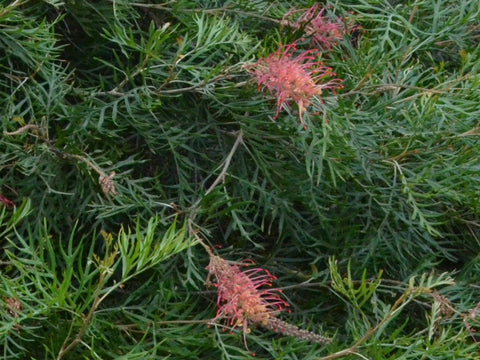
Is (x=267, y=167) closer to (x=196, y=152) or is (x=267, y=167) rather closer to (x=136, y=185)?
(x=196, y=152)

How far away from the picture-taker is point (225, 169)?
1.43m

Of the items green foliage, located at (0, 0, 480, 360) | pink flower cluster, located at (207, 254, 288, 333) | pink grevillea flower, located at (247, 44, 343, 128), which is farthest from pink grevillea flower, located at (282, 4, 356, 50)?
pink flower cluster, located at (207, 254, 288, 333)

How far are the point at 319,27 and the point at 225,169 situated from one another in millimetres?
359

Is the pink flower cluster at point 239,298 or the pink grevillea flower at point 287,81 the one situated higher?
the pink grevillea flower at point 287,81

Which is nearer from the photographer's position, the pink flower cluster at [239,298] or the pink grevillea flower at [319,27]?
the pink flower cluster at [239,298]

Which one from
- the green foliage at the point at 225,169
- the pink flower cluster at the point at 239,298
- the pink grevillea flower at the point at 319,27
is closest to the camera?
the pink flower cluster at the point at 239,298

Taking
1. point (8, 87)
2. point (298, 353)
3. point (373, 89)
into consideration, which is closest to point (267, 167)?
point (373, 89)

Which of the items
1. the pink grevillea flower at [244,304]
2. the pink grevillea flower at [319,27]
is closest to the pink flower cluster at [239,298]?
the pink grevillea flower at [244,304]

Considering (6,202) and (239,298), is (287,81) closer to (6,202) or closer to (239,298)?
(239,298)

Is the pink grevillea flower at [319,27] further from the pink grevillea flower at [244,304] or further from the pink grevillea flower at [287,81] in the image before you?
the pink grevillea flower at [244,304]

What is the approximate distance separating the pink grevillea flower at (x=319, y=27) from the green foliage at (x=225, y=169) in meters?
0.02

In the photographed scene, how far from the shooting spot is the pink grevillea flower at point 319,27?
1.54m

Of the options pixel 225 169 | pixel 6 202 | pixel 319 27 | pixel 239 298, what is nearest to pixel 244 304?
pixel 239 298

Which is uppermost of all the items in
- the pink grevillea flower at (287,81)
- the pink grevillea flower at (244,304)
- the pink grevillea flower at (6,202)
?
the pink grevillea flower at (287,81)
